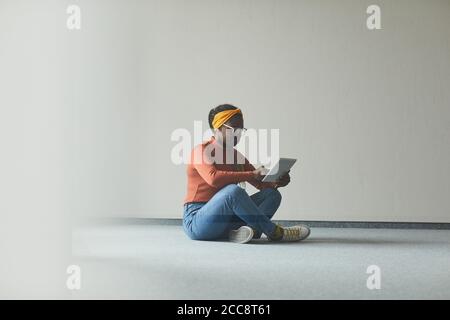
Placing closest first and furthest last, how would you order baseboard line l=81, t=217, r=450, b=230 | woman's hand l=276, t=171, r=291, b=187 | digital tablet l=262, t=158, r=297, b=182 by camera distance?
digital tablet l=262, t=158, r=297, b=182
woman's hand l=276, t=171, r=291, b=187
baseboard line l=81, t=217, r=450, b=230

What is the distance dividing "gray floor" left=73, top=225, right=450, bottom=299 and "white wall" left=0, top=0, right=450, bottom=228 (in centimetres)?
71

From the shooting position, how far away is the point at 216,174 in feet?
9.34

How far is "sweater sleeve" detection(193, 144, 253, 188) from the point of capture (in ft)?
9.33

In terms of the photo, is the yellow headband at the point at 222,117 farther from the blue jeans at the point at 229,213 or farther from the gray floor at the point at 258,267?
A: the gray floor at the point at 258,267

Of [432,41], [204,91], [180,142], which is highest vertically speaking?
[432,41]

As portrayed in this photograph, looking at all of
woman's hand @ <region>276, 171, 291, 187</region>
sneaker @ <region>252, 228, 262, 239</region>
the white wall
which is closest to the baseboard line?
the white wall

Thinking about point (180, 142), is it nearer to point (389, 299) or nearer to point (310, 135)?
point (310, 135)

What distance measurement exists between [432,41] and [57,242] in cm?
271

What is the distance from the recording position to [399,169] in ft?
13.4

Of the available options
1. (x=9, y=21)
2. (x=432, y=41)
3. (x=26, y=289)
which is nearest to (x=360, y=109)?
(x=432, y=41)

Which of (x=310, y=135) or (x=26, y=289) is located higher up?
(x=310, y=135)

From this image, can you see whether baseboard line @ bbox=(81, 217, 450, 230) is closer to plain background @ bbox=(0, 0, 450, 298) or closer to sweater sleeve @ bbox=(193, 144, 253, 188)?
plain background @ bbox=(0, 0, 450, 298)

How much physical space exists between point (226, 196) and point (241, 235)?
0.21 meters

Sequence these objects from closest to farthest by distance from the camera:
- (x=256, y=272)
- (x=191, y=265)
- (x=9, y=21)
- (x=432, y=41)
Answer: (x=256, y=272), (x=191, y=265), (x=9, y=21), (x=432, y=41)
